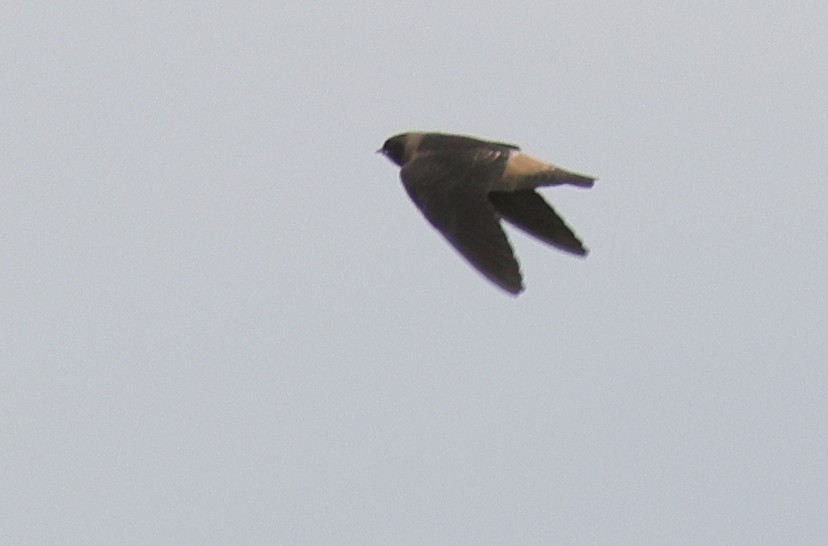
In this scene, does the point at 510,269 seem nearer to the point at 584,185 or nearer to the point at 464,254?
the point at 464,254

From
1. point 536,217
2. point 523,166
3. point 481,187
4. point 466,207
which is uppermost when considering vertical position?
point 523,166

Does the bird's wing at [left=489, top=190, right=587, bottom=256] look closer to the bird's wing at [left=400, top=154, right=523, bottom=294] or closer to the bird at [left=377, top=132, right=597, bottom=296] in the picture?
the bird at [left=377, top=132, right=597, bottom=296]

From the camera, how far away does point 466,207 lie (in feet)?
38.5

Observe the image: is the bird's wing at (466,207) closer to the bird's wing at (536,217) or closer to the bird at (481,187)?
the bird at (481,187)

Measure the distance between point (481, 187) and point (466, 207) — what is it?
428 mm

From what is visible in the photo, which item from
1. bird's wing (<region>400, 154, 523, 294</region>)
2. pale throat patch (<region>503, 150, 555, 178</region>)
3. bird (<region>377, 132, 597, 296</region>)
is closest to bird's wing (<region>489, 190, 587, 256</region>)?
bird (<region>377, 132, 597, 296</region>)

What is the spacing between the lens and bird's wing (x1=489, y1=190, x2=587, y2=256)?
1245 cm

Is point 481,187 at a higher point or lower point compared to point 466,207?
higher

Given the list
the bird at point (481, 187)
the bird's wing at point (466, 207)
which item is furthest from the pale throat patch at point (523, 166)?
the bird's wing at point (466, 207)

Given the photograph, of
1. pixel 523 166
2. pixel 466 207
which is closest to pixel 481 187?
pixel 466 207

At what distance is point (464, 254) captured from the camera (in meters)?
11.1

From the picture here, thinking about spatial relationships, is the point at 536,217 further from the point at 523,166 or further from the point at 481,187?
the point at 481,187

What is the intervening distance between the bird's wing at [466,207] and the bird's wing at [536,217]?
32cm

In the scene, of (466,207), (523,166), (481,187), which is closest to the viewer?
(466,207)
